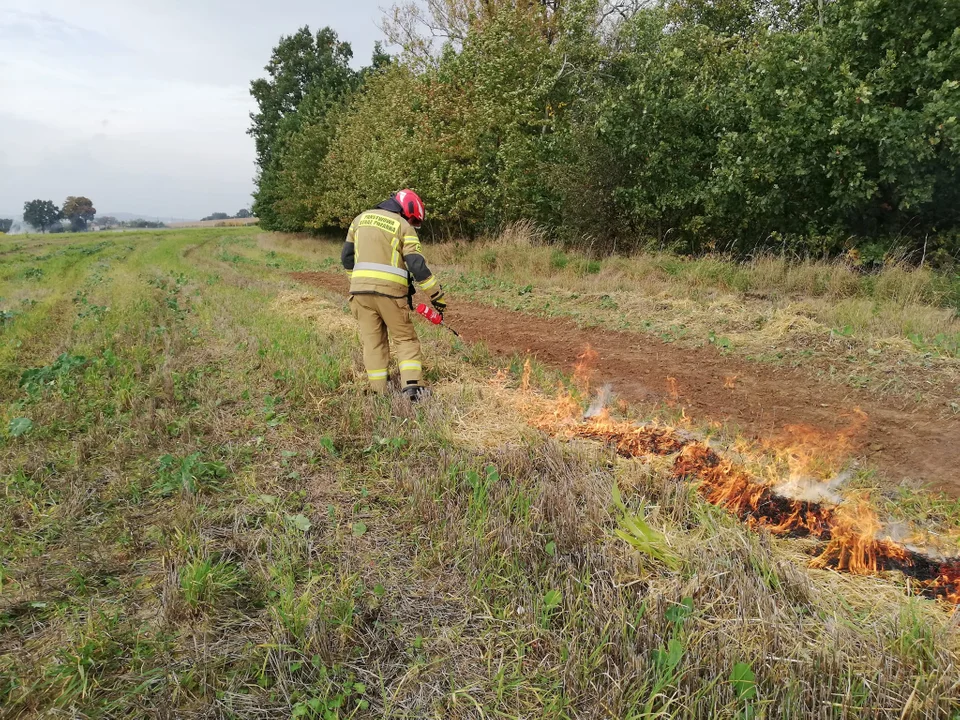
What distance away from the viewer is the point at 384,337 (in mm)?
5496

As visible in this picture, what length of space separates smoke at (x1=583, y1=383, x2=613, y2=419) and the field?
0.03m

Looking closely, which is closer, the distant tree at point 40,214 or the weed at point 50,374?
the weed at point 50,374

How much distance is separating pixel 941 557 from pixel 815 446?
53.7 inches

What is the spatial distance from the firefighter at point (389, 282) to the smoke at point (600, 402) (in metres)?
1.55

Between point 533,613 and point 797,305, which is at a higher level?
point 797,305

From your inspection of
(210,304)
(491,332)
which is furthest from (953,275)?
(210,304)

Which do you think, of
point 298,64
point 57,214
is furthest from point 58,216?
point 298,64

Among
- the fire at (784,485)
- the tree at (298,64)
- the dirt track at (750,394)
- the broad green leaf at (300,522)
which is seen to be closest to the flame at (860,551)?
the fire at (784,485)

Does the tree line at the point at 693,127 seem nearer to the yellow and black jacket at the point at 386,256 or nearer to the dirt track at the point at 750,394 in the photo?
the dirt track at the point at 750,394

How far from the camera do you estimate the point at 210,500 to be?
3479 mm

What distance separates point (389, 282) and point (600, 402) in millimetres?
2333

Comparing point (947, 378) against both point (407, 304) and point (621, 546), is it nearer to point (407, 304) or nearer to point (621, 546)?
point (621, 546)

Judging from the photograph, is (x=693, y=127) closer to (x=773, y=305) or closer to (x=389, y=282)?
(x=773, y=305)

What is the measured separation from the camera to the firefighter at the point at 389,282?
514 centimetres
